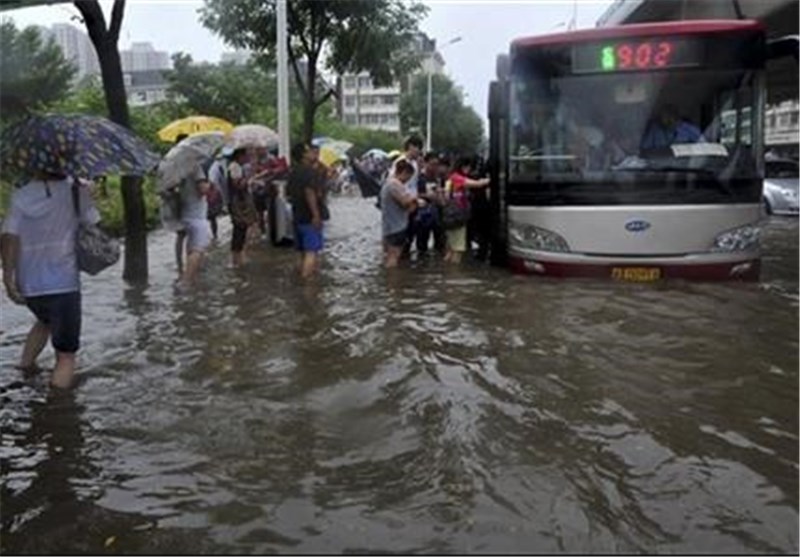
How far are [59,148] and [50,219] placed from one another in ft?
1.47

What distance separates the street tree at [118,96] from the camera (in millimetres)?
10633

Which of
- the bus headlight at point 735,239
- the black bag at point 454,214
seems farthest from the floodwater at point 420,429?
the black bag at point 454,214

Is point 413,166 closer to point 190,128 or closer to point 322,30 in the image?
point 190,128

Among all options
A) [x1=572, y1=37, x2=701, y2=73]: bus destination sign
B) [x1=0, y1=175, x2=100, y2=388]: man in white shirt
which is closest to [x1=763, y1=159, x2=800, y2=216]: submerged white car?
[x1=572, y1=37, x2=701, y2=73]: bus destination sign

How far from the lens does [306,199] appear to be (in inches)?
433

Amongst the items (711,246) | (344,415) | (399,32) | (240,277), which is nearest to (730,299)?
(711,246)

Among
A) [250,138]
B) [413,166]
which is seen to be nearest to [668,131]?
[413,166]

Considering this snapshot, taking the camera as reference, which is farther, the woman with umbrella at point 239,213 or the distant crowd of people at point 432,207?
the woman with umbrella at point 239,213

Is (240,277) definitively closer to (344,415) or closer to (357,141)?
(344,415)

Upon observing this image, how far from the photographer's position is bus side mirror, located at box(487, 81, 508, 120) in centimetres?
1020

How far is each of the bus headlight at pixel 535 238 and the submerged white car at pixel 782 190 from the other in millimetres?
13611

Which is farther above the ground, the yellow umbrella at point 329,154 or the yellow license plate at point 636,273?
the yellow umbrella at point 329,154

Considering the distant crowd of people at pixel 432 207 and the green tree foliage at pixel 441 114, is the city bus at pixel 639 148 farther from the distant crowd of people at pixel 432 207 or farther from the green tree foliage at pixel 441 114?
the green tree foliage at pixel 441 114

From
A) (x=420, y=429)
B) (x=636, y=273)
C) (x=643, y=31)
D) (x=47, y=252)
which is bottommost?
(x=420, y=429)
